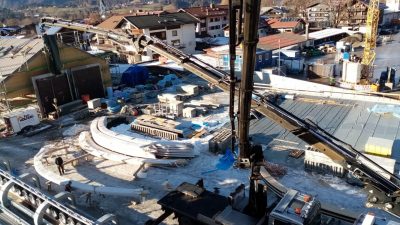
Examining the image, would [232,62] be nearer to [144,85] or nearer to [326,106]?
[326,106]

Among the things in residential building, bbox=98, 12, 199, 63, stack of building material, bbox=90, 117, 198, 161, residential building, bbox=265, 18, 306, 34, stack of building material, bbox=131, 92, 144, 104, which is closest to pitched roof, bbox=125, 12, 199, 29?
residential building, bbox=98, 12, 199, 63

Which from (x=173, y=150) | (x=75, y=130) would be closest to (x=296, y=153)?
(x=173, y=150)

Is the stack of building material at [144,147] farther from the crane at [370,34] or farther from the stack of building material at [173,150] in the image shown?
the crane at [370,34]

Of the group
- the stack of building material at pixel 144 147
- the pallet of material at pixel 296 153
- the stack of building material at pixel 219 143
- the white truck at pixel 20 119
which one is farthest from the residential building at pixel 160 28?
the pallet of material at pixel 296 153

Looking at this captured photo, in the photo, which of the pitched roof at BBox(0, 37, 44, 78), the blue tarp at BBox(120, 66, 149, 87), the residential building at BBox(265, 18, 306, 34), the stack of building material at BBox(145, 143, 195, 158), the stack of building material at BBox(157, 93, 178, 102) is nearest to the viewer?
the stack of building material at BBox(145, 143, 195, 158)

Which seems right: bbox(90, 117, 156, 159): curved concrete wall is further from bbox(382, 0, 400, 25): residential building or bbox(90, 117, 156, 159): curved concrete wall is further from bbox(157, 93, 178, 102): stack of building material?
bbox(382, 0, 400, 25): residential building

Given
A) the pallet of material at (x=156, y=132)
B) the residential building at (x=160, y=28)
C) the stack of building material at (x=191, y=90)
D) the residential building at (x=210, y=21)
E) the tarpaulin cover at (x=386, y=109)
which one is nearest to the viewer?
the pallet of material at (x=156, y=132)
